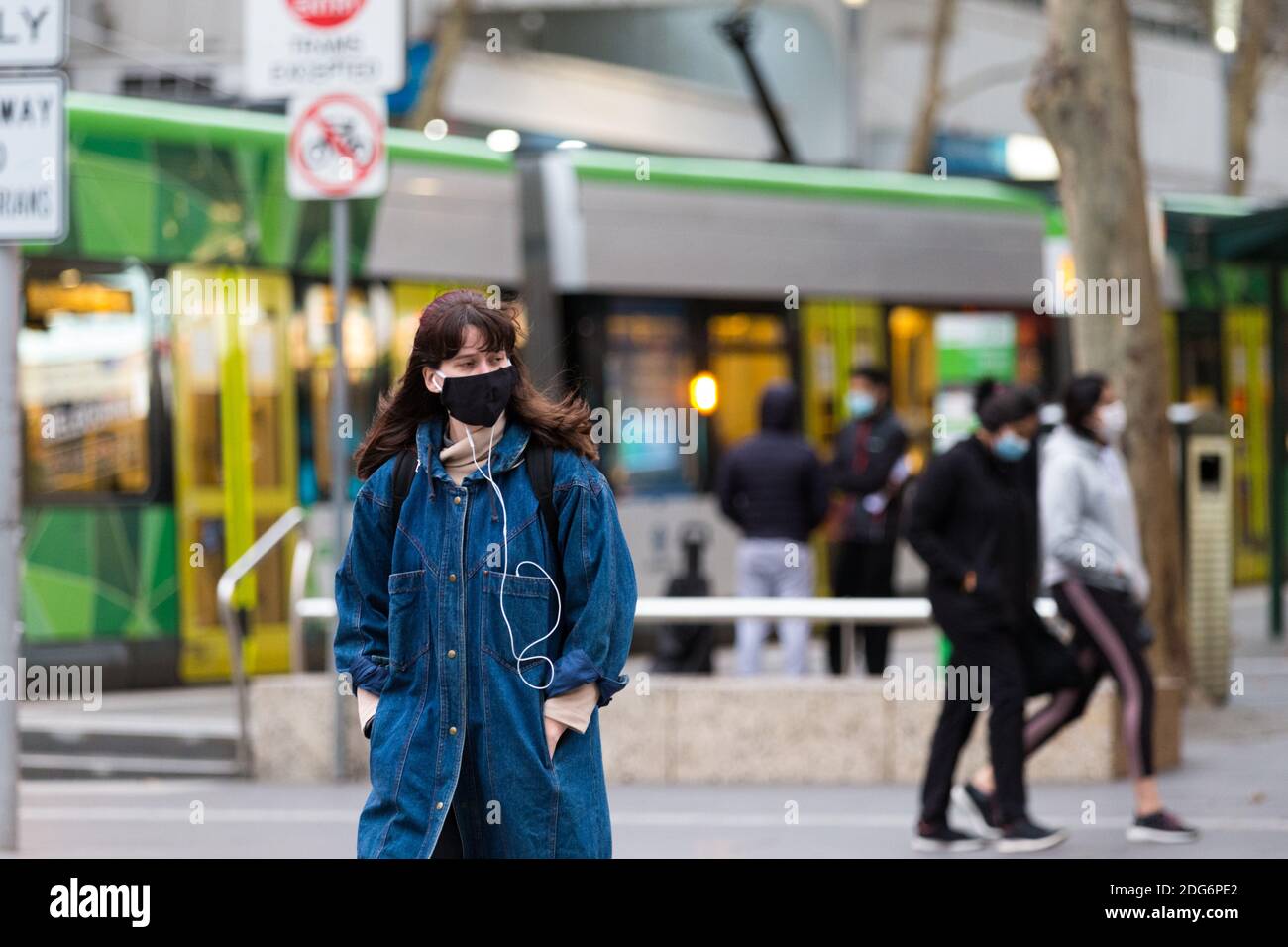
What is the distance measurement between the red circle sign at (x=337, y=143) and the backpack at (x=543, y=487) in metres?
5.32

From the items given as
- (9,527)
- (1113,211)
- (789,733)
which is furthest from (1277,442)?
(9,527)

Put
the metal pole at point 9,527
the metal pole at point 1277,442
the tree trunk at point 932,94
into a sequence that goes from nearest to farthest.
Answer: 1. the metal pole at point 9,527
2. the metal pole at point 1277,442
3. the tree trunk at point 932,94

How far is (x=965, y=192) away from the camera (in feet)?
56.4

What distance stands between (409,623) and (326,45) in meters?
5.77

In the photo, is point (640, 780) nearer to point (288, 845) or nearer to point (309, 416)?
point (288, 845)

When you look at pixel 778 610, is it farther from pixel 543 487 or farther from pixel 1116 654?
pixel 543 487

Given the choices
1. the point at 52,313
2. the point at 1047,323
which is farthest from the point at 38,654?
the point at 1047,323

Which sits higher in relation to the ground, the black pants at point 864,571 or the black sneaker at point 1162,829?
the black pants at point 864,571

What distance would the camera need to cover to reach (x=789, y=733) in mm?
9828

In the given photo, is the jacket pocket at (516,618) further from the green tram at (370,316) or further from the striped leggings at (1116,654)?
the green tram at (370,316)

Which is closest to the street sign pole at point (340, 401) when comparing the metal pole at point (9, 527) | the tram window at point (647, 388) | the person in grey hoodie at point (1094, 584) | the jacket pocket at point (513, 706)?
the metal pole at point (9, 527)

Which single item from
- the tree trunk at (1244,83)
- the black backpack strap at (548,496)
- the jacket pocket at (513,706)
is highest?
the tree trunk at (1244,83)

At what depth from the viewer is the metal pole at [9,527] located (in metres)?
7.63

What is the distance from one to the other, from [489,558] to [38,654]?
896cm
